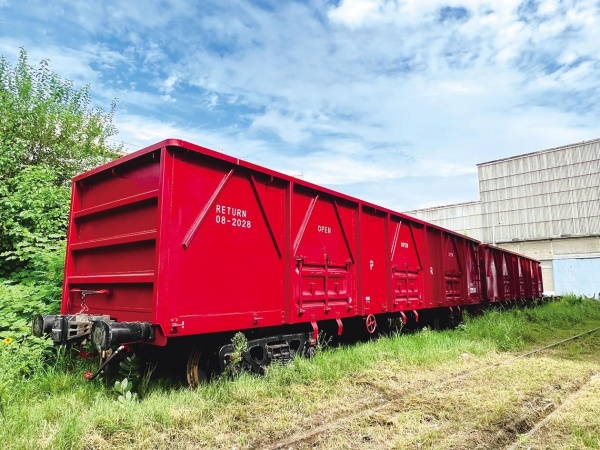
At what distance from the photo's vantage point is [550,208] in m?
47.0

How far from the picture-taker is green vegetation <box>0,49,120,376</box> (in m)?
6.28

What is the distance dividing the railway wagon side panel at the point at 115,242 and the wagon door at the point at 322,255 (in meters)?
2.22

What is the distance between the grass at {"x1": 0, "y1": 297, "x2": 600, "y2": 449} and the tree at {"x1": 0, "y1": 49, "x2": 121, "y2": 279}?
3.44 meters

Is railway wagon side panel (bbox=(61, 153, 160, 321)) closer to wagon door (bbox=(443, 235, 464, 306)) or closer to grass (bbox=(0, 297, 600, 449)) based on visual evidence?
grass (bbox=(0, 297, 600, 449))

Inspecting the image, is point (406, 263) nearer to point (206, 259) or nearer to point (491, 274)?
point (206, 259)

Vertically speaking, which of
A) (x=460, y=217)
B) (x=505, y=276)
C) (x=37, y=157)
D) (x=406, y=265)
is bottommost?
(x=505, y=276)

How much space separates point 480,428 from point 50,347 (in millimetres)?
5681

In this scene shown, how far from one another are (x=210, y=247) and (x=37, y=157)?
8.06 metres

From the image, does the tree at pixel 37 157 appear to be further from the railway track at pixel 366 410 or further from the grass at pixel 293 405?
the railway track at pixel 366 410

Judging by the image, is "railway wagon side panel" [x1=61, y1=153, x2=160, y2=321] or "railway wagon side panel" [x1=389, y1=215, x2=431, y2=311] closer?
"railway wagon side panel" [x1=61, y1=153, x2=160, y2=321]

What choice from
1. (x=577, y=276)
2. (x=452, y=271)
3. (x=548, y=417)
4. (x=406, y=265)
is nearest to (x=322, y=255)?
(x=406, y=265)

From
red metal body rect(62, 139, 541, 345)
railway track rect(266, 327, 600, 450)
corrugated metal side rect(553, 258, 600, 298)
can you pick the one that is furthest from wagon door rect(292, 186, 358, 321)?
corrugated metal side rect(553, 258, 600, 298)

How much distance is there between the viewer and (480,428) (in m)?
4.14

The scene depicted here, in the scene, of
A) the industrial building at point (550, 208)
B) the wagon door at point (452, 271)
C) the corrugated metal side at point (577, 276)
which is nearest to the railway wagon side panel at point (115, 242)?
the wagon door at point (452, 271)
